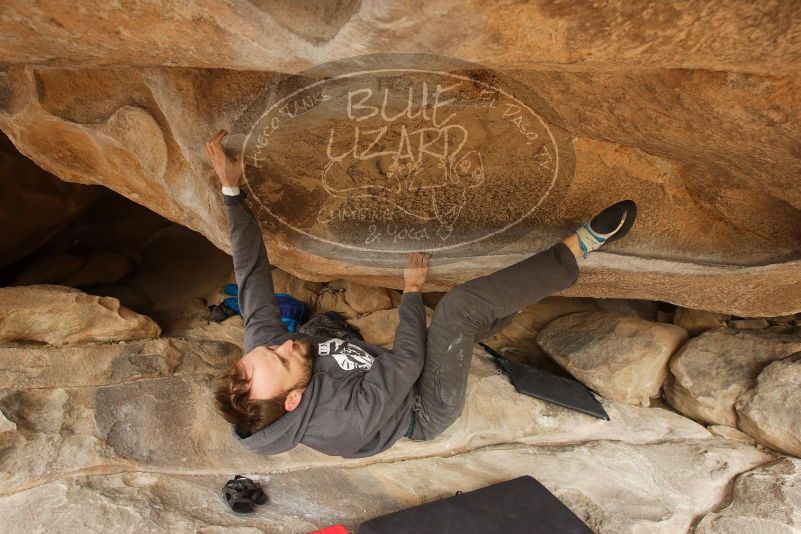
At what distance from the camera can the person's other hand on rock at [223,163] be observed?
1896 millimetres

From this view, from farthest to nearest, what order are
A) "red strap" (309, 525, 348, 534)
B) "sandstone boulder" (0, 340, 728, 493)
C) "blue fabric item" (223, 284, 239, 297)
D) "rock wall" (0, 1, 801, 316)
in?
1. "blue fabric item" (223, 284, 239, 297)
2. "sandstone boulder" (0, 340, 728, 493)
3. "red strap" (309, 525, 348, 534)
4. "rock wall" (0, 1, 801, 316)

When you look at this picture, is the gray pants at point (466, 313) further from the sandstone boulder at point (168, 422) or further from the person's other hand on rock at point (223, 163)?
the person's other hand on rock at point (223, 163)

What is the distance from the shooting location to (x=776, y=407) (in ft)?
7.89

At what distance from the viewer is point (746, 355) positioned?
2.67 metres

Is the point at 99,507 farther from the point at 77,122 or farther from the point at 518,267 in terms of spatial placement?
the point at 518,267

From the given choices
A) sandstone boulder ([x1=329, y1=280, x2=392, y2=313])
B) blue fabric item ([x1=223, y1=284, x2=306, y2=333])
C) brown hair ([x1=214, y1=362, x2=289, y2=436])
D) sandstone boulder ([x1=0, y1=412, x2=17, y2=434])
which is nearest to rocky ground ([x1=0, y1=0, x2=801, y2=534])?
sandstone boulder ([x1=0, y1=412, x2=17, y2=434])

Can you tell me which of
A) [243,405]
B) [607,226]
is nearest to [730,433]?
[607,226]

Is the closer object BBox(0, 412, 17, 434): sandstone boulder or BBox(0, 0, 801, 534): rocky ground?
BBox(0, 0, 801, 534): rocky ground

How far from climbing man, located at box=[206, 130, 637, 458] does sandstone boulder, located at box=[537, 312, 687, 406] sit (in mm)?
1059

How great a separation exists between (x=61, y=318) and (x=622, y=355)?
3.03 meters

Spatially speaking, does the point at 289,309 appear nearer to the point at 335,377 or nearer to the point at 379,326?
the point at 379,326

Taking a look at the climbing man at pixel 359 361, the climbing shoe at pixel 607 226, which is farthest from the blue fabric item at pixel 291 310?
the climbing shoe at pixel 607 226

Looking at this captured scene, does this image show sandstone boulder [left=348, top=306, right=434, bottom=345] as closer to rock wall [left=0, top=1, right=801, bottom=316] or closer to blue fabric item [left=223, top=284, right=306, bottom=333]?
blue fabric item [left=223, top=284, right=306, bottom=333]

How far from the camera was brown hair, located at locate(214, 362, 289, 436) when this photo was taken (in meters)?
1.60
